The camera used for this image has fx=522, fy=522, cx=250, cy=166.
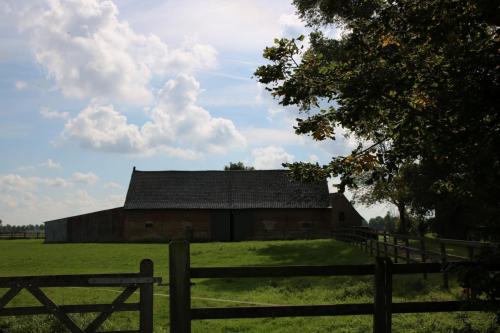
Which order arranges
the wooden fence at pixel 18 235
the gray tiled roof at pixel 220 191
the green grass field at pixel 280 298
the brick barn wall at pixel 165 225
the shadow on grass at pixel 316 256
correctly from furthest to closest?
the wooden fence at pixel 18 235 < the gray tiled roof at pixel 220 191 < the brick barn wall at pixel 165 225 < the shadow on grass at pixel 316 256 < the green grass field at pixel 280 298

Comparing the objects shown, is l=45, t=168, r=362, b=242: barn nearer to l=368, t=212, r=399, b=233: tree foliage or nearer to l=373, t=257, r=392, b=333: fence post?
l=368, t=212, r=399, b=233: tree foliage

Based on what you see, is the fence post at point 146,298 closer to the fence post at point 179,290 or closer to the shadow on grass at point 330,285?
the fence post at point 179,290

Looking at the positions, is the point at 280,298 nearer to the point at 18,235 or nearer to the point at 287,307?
the point at 287,307

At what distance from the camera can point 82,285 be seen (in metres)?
6.28

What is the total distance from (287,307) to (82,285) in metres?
2.49

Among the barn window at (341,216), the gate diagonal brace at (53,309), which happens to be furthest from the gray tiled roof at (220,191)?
the gate diagonal brace at (53,309)

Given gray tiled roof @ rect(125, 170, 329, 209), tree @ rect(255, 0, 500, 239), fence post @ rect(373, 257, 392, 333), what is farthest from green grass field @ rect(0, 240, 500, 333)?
gray tiled roof @ rect(125, 170, 329, 209)

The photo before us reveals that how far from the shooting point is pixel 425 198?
1323 inches

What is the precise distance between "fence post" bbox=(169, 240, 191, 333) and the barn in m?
44.4

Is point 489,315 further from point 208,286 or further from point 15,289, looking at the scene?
point 208,286

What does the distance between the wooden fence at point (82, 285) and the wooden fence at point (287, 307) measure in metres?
0.39

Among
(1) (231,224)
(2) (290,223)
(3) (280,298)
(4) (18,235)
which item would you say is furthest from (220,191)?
(3) (280,298)

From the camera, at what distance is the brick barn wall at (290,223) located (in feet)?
170

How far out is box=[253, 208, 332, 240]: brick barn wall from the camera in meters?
51.8
